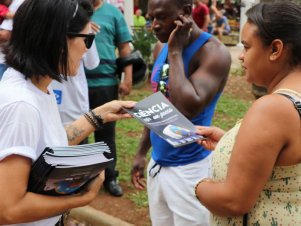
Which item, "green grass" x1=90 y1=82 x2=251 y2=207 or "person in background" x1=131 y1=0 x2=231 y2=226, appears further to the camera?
"green grass" x1=90 y1=82 x2=251 y2=207

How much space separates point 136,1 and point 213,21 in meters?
4.87

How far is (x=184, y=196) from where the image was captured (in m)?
2.55

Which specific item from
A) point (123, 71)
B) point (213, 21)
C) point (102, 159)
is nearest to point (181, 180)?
point (102, 159)

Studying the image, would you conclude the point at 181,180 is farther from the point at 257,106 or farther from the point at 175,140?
the point at 257,106

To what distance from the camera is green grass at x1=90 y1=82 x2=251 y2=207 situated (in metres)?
4.58

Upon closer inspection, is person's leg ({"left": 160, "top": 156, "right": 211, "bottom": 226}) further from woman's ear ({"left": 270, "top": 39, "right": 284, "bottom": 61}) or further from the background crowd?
woman's ear ({"left": 270, "top": 39, "right": 284, "bottom": 61})

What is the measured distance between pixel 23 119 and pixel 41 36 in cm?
34

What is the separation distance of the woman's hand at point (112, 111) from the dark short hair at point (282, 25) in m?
1.03

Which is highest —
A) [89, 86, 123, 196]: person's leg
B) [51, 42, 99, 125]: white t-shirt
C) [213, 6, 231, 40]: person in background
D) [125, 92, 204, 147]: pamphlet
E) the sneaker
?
[125, 92, 204, 147]: pamphlet

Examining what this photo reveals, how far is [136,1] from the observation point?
21.6 meters

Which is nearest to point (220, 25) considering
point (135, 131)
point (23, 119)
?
point (135, 131)

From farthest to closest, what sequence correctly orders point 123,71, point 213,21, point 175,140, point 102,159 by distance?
point 213,21
point 123,71
point 175,140
point 102,159

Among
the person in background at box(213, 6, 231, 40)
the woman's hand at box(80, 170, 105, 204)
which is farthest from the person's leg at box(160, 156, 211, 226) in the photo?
the person in background at box(213, 6, 231, 40)

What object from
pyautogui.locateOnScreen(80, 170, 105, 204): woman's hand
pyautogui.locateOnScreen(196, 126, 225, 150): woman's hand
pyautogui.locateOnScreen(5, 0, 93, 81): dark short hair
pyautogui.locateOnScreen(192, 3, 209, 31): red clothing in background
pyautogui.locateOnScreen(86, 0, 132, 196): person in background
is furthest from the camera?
pyautogui.locateOnScreen(192, 3, 209, 31): red clothing in background
